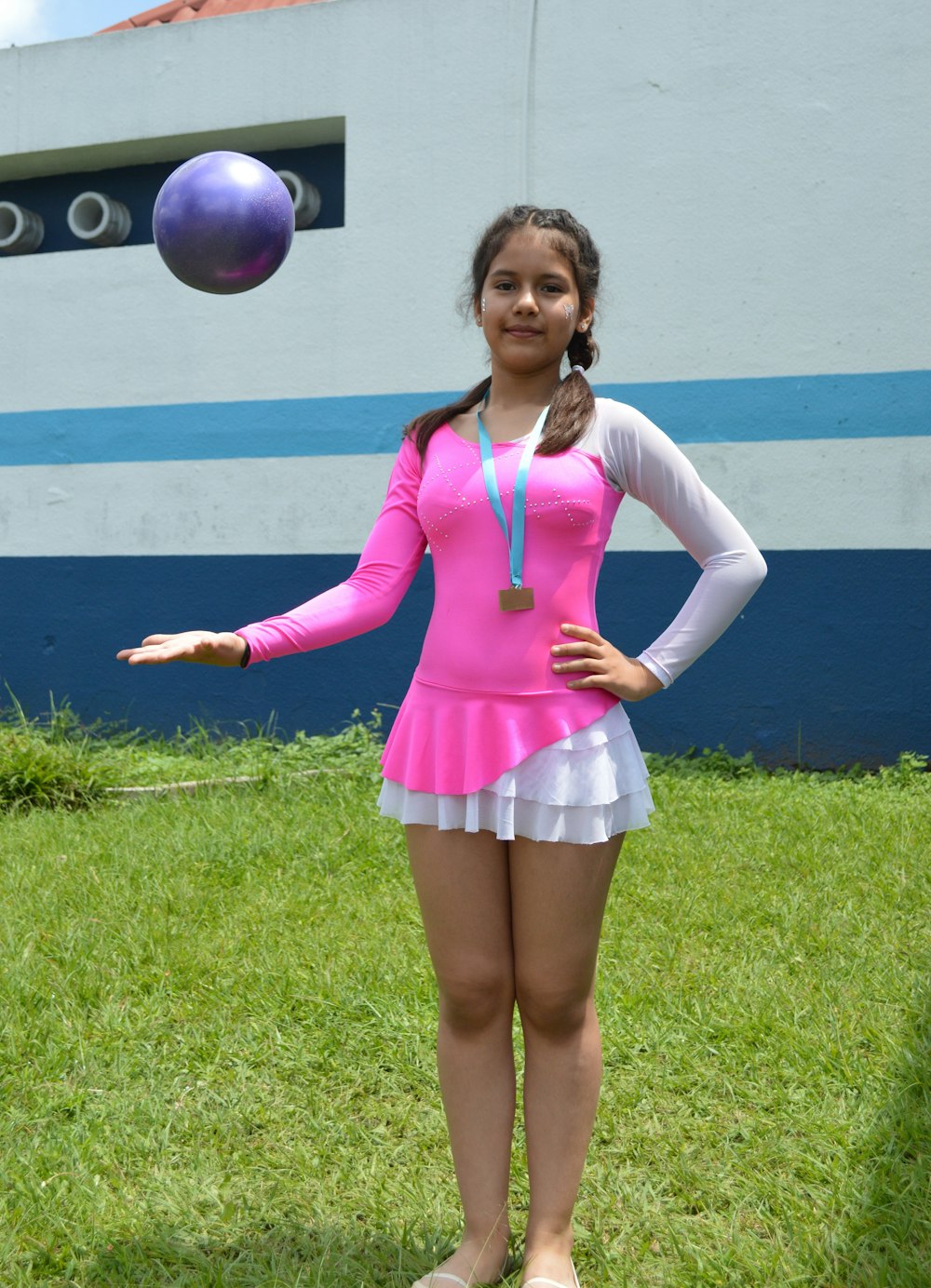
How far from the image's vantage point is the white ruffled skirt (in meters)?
2.38

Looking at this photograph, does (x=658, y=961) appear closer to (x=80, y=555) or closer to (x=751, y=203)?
(x=751, y=203)

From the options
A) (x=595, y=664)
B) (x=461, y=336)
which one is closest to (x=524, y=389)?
(x=595, y=664)

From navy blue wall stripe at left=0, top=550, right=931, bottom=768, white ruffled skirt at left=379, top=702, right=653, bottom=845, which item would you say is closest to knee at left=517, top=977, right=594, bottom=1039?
white ruffled skirt at left=379, top=702, right=653, bottom=845

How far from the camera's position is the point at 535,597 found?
7.93 ft

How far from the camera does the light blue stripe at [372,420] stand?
22.4ft

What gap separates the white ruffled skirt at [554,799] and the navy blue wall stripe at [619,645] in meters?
4.67

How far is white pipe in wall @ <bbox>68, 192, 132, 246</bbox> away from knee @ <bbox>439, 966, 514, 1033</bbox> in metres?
6.96

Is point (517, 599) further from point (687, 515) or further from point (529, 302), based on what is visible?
point (529, 302)

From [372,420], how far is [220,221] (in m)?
4.55

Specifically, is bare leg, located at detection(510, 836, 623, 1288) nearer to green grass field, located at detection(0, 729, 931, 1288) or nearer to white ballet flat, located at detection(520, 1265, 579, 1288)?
white ballet flat, located at detection(520, 1265, 579, 1288)

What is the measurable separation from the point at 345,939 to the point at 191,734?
3.86 meters

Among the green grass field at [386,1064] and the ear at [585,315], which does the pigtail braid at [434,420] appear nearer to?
the ear at [585,315]

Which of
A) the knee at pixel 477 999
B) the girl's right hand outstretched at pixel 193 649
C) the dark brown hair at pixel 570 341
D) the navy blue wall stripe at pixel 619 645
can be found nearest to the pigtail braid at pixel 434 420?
the dark brown hair at pixel 570 341

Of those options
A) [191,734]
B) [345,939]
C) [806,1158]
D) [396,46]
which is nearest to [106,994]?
[345,939]
